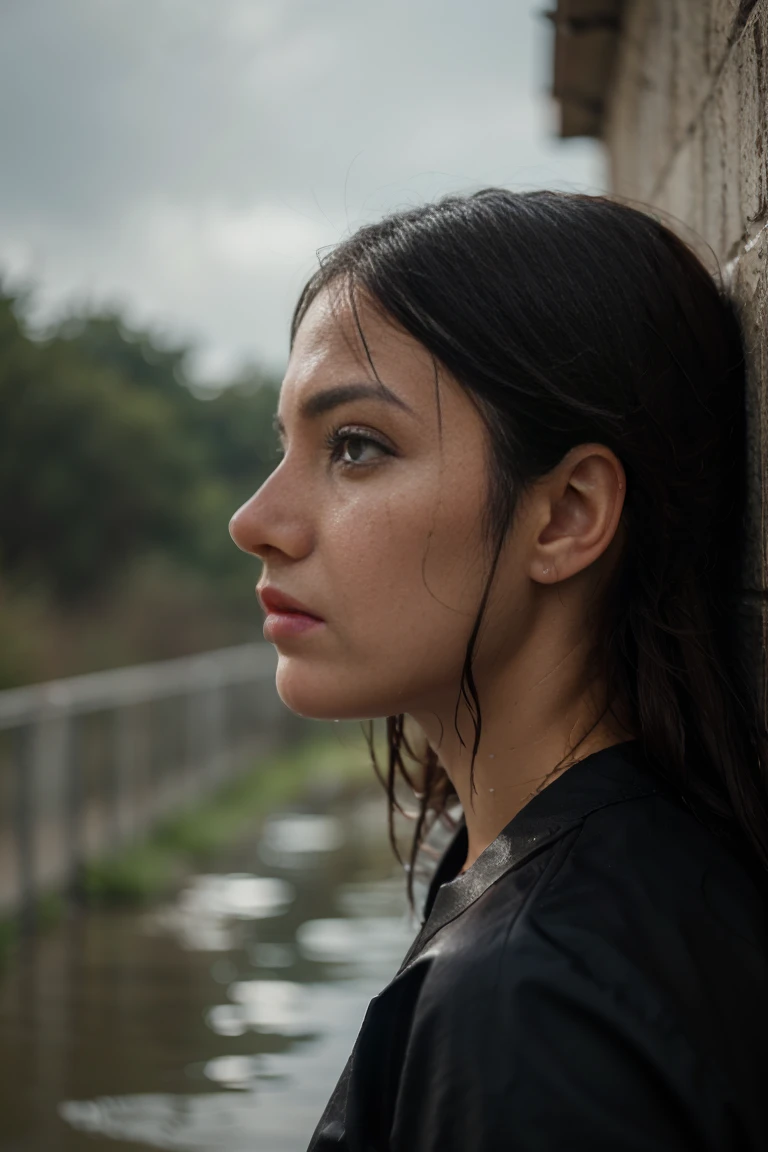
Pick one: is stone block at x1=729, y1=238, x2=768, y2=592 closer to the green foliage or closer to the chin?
the chin

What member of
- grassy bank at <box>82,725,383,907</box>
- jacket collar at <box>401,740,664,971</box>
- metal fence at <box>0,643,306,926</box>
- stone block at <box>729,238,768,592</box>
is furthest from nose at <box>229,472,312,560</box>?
metal fence at <box>0,643,306,926</box>

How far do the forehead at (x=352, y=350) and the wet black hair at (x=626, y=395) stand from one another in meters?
0.01

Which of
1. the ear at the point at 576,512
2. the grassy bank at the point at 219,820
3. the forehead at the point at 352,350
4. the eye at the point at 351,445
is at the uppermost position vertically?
the forehead at the point at 352,350

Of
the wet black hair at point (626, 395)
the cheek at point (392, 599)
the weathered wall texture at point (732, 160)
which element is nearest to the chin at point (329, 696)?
the cheek at point (392, 599)

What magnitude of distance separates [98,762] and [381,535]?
6.98 m

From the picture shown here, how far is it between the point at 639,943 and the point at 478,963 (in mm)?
168

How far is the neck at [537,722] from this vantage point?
1812mm

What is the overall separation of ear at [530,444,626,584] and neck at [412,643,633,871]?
0.41 feet

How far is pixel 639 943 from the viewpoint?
1.40 metres

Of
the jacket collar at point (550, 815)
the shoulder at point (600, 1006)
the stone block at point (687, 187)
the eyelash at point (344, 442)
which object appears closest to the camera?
the shoulder at point (600, 1006)

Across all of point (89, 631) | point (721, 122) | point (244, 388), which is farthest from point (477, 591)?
point (244, 388)

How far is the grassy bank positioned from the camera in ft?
25.7

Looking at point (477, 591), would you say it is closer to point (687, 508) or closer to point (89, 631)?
point (687, 508)

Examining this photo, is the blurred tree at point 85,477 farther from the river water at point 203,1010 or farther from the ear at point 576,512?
the ear at point 576,512
